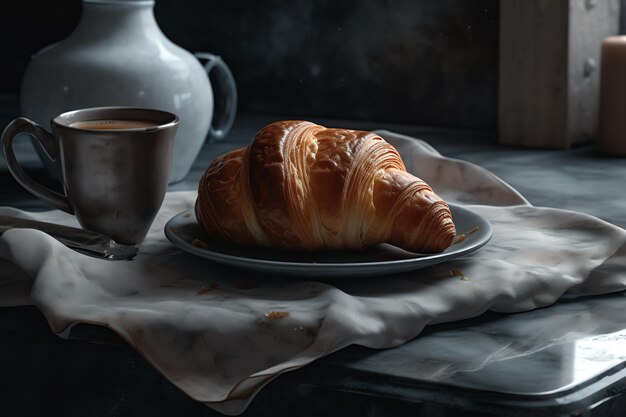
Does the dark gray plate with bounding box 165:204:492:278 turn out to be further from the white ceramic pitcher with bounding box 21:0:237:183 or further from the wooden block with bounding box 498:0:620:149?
the wooden block with bounding box 498:0:620:149

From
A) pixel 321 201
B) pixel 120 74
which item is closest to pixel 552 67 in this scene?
pixel 120 74

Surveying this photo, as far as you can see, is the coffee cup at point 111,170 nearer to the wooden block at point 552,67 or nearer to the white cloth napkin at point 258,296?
the white cloth napkin at point 258,296

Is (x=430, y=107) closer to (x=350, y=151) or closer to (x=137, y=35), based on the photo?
(x=137, y=35)

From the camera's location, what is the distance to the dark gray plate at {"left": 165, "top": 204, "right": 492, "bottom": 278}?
26.8 inches

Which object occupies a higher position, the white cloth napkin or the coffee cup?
the coffee cup

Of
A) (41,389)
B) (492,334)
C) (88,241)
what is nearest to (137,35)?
(88,241)

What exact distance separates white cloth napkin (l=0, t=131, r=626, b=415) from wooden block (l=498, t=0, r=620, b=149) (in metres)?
0.49

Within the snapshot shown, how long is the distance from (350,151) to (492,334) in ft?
0.59

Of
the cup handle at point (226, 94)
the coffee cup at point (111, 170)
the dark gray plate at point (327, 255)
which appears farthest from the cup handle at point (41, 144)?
the cup handle at point (226, 94)

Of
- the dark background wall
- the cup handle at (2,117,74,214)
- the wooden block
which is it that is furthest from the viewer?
the dark background wall

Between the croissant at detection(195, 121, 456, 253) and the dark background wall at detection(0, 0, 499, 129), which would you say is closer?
the croissant at detection(195, 121, 456, 253)

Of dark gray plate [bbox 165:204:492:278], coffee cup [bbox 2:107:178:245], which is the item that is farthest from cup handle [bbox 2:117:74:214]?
dark gray plate [bbox 165:204:492:278]

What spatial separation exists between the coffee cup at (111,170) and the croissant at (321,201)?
8 centimetres

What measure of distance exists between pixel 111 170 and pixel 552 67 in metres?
0.70
